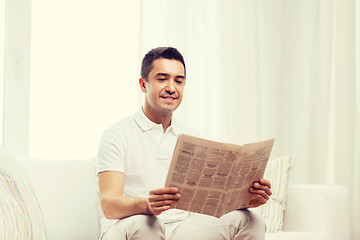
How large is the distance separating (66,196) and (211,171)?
2.94ft

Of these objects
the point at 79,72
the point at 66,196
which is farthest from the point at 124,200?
the point at 79,72

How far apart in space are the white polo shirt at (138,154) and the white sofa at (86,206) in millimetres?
383

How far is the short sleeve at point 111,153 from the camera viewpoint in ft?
5.63

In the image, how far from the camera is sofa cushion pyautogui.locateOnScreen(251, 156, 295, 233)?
7.68ft

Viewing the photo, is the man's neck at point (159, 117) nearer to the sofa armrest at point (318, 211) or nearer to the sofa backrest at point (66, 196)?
the sofa backrest at point (66, 196)

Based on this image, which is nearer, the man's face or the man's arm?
the man's arm

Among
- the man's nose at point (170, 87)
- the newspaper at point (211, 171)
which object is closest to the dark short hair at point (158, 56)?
the man's nose at point (170, 87)

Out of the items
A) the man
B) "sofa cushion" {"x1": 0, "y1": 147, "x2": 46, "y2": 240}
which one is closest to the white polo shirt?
the man

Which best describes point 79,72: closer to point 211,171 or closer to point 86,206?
point 86,206

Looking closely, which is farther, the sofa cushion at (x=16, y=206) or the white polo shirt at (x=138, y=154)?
the white polo shirt at (x=138, y=154)

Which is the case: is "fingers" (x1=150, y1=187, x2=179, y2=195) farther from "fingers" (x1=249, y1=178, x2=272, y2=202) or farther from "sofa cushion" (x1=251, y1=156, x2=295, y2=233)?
"sofa cushion" (x1=251, y1=156, x2=295, y2=233)

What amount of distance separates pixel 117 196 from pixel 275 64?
223 centimetres

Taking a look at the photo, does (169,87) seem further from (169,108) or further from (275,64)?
(275,64)

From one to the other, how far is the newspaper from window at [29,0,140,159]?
1.52 meters
